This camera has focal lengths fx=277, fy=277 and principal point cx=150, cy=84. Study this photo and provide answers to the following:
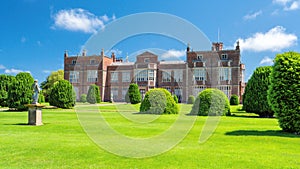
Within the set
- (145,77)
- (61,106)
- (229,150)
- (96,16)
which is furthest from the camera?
(145,77)

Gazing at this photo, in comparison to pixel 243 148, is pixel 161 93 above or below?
above

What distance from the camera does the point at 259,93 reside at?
21.7 metres

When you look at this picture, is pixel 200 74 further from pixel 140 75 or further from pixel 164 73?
pixel 140 75

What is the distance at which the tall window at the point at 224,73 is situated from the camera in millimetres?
48844

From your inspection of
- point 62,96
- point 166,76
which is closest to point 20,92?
point 62,96

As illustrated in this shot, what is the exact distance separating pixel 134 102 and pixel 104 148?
110 feet

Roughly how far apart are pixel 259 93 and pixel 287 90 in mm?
11200

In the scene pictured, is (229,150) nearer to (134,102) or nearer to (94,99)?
(134,102)

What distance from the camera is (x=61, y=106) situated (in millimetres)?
31125

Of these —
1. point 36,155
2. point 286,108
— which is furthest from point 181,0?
point 36,155

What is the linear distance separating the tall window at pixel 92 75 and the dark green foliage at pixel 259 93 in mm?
40047

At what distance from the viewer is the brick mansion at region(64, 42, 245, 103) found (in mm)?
49000

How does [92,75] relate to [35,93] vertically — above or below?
above

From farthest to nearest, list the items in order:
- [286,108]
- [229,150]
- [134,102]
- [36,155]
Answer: [134,102]
[286,108]
[229,150]
[36,155]
